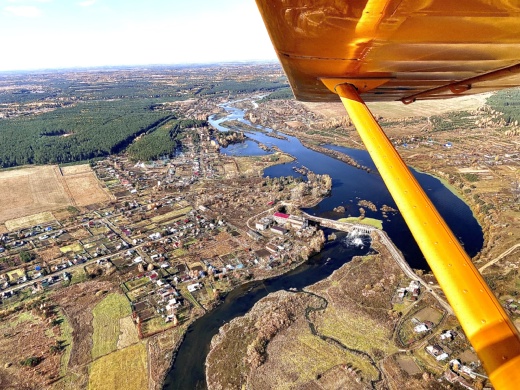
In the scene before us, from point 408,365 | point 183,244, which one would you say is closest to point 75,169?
point 183,244

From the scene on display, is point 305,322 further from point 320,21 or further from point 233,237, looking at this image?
point 320,21

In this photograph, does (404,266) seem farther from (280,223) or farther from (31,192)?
(31,192)

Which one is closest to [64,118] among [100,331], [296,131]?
[296,131]

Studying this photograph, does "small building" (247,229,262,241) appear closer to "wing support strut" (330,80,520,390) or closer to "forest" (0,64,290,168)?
"wing support strut" (330,80,520,390)

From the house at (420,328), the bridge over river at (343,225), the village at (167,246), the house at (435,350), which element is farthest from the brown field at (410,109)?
the house at (435,350)

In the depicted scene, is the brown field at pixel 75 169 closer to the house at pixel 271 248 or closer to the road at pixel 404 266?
the house at pixel 271 248

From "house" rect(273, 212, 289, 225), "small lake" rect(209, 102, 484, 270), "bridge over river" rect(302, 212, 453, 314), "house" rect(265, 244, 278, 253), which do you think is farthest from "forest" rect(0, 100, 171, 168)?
"bridge over river" rect(302, 212, 453, 314)
